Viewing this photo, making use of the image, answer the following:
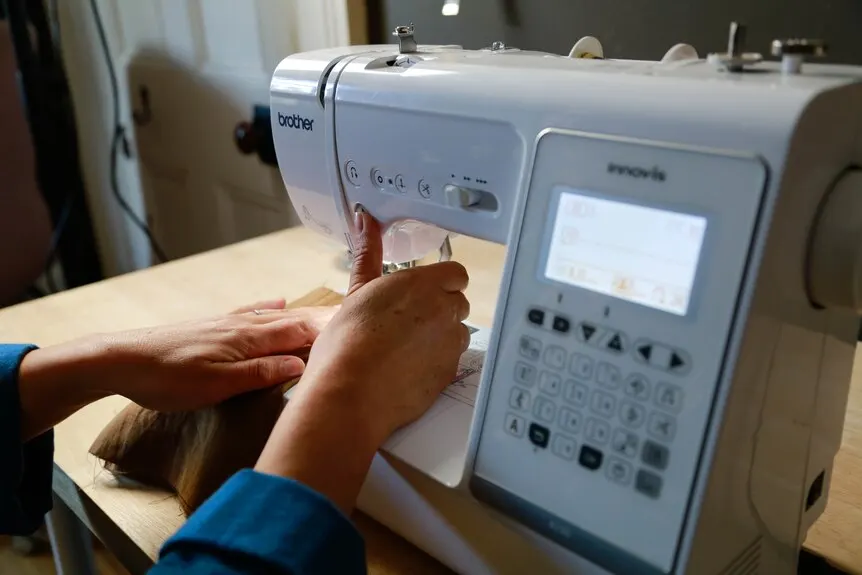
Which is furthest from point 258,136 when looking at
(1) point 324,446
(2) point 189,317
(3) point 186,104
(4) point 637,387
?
(4) point 637,387

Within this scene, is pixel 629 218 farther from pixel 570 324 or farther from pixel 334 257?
pixel 334 257

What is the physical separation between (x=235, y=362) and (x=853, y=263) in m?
0.51

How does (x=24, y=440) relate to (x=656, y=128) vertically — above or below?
below

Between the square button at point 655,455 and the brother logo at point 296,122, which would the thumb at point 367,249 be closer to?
the brother logo at point 296,122

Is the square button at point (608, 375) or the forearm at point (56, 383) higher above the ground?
the square button at point (608, 375)

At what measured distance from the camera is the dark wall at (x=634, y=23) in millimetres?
866

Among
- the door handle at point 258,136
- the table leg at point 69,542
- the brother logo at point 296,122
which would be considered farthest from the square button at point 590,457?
the door handle at point 258,136

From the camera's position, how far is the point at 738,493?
0.46 metres

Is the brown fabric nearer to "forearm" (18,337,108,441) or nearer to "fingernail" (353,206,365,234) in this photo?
"forearm" (18,337,108,441)

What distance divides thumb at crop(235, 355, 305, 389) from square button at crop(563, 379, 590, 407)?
0.29m

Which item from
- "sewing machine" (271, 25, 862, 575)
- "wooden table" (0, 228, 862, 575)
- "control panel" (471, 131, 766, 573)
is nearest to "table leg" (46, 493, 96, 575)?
"wooden table" (0, 228, 862, 575)

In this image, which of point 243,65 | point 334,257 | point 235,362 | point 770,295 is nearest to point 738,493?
point 770,295

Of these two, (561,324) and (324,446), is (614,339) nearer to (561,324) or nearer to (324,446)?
(561,324)

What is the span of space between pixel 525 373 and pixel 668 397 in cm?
10
